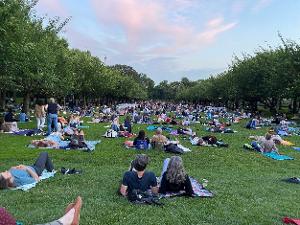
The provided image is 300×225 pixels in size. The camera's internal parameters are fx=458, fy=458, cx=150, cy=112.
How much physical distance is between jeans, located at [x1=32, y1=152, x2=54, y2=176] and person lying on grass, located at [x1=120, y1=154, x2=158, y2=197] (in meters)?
3.67

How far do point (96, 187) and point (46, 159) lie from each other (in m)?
2.62

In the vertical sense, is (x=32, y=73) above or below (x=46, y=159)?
above

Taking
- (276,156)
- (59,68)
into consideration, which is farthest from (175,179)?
(59,68)

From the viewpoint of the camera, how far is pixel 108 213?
32.2 feet

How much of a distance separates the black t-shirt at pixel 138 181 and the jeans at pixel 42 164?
3758 mm

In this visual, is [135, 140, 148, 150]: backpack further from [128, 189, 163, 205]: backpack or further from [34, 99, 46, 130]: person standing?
[128, 189, 163, 205]: backpack

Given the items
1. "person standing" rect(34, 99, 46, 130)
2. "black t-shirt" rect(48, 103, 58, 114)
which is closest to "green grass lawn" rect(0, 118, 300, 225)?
"black t-shirt" rect(48, 103, 58, 114)

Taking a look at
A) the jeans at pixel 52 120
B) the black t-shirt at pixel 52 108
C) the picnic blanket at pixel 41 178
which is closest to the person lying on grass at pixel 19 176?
the picnic blanket at pixel 41 178

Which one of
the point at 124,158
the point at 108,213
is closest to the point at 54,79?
the point at 124,158

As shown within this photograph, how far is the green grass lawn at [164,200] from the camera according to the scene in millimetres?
9742

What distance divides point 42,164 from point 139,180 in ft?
14.3

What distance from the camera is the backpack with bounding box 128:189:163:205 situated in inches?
423

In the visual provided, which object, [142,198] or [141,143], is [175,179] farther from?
[141,143]

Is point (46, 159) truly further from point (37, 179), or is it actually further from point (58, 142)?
point (58, 142)
